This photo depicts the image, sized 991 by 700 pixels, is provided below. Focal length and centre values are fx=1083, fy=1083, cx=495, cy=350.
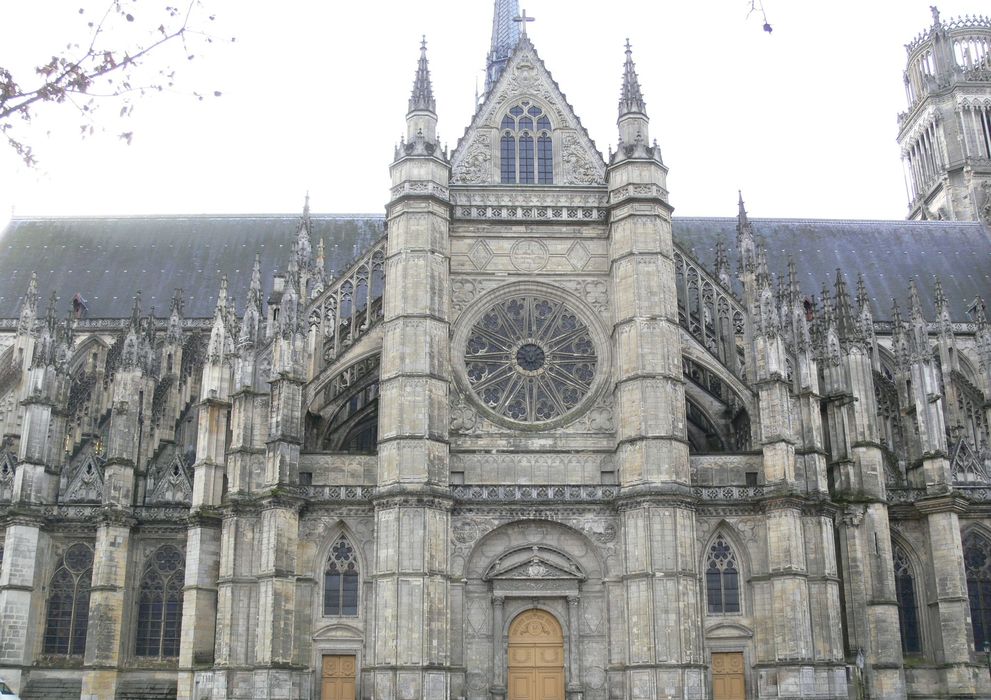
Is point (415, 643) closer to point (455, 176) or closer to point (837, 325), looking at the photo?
point (455, 176)

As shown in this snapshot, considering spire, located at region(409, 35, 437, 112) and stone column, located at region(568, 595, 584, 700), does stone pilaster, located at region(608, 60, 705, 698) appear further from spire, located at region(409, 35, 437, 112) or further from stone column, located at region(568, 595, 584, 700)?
spire, located at region(409, 35, 437, 112)

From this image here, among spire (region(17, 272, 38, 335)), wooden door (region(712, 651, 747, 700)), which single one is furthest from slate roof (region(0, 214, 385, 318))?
wooden door (region(712, 651, 747, 700))

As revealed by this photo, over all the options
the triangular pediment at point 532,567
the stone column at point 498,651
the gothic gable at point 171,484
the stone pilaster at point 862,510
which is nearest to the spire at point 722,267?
the stone pilaster at point 862,510

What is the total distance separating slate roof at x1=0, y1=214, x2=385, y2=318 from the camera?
43.9 meters

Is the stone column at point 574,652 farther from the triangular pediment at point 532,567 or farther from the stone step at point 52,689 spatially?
the stone step at point 52,689

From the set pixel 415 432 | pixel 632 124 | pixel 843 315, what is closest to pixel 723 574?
pixel 415 432

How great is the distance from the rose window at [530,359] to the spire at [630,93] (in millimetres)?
6692

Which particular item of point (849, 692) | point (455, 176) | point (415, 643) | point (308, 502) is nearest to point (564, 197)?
point (455, 176)

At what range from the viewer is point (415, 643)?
27953 mm

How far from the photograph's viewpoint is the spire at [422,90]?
3384 cm

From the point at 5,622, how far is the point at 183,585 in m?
5.27

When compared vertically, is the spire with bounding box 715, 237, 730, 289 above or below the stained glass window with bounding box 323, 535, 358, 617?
above

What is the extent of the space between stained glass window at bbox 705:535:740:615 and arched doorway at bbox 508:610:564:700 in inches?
172

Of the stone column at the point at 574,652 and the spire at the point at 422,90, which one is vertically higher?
the spire at the point at 422,90
